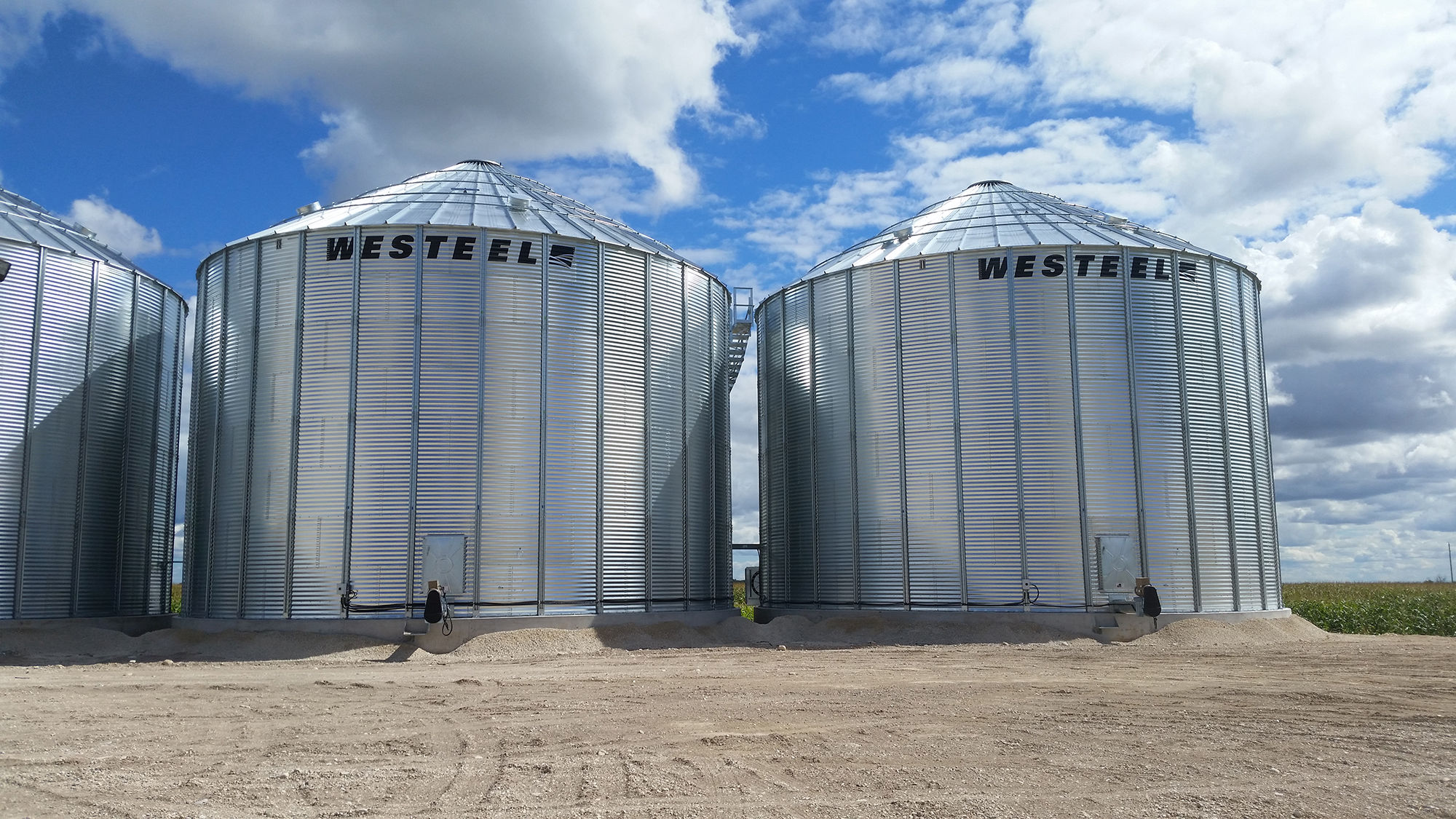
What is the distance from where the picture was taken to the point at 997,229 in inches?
1309

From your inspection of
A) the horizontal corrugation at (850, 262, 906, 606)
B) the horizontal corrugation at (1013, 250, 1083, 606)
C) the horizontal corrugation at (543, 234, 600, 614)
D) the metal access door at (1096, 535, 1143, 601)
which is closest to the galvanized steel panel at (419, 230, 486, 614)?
the horizontal corrugation at (543, 234, 600, 614)

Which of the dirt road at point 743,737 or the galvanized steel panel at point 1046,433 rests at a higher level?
the galvanized steel panel at point 1046,433

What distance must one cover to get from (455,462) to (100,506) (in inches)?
481

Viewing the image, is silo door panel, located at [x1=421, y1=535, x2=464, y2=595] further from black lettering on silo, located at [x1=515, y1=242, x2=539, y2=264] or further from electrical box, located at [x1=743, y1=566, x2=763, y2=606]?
electrical box, located at [x1=743, y1=566, x2=763, y2=606]

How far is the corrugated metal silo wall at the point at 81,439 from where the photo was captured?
95.1ft

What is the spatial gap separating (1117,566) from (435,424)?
1892cm

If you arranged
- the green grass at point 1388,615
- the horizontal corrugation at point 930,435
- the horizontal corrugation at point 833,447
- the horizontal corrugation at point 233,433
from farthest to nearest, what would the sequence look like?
the green grass at point 1388,615, the horizontal corrugation at point 833,447, the horizontal corrugation at point 930,435, the horizontal corrugation at point 233,433

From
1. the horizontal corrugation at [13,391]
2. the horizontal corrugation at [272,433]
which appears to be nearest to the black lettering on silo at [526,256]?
the horizontal corrugation at [272,433]

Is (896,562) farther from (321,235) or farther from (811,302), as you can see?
(321,235)

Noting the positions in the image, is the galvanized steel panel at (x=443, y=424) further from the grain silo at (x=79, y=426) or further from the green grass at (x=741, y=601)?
the green grass at (x=741, y=601)

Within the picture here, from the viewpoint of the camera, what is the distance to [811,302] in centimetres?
3491

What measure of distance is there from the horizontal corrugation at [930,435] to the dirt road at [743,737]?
19.4 feet

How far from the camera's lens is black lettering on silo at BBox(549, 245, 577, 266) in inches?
1168

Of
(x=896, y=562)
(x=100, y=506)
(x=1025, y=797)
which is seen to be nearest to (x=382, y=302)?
(x=100, y=506)
